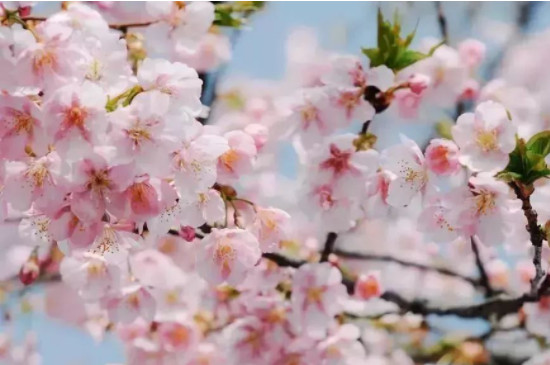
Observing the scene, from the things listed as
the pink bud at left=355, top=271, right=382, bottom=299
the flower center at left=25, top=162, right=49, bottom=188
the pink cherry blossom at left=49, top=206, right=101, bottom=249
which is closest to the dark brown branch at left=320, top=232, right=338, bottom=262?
the pink bud at left=355, top=271, right=382, bottom=299

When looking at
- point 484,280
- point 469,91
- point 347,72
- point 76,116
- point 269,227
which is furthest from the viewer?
point 469,91

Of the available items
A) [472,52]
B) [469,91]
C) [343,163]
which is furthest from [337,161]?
[472,52]

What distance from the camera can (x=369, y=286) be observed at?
2.36 m

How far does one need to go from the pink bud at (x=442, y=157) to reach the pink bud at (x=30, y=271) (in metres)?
1.07

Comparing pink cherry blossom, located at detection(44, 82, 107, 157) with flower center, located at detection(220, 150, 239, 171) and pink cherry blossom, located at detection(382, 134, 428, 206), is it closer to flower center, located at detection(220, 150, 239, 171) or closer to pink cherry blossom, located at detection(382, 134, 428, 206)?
flower center, located at detection(220, 150, 239, 171)

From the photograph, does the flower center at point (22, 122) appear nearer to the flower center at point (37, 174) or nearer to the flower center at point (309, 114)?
the flower center at point (37, 174)

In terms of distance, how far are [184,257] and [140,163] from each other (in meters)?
1.54

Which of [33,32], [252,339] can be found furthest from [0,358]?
[33,32]

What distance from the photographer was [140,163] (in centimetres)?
148

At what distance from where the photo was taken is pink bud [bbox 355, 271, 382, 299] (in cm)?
236

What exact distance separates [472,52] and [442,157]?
1.38m

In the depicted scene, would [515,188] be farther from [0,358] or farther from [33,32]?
[0,358]

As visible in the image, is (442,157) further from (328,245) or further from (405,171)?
(328,245)

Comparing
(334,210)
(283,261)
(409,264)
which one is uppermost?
(334,210)
